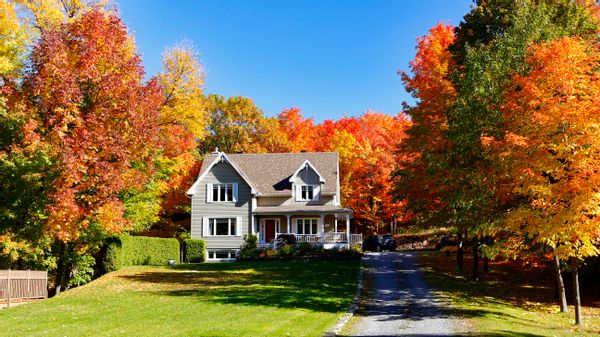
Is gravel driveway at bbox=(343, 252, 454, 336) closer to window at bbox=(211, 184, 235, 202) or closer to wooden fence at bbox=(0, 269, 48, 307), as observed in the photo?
wooden fence at bbox=(0, 269, 48, 307)

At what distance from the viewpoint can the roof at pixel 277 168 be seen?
45125 mm

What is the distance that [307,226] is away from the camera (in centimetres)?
4503

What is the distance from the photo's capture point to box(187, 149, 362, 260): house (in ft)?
143

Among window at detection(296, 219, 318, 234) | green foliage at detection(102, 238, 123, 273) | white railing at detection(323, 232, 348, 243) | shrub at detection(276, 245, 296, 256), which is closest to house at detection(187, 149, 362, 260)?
A: window at detection(296, 219, 318, 234)

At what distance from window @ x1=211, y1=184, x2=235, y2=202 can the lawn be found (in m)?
17.6

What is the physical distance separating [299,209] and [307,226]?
9.00 ft

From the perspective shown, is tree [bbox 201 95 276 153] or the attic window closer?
the attic window

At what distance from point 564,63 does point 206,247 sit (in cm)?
3227

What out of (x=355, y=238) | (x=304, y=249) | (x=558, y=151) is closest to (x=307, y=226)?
(x=355, y=238)

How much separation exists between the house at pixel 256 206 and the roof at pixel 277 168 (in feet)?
0.31

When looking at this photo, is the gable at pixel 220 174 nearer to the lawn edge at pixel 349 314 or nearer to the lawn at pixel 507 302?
the lawn at pixel 507 302

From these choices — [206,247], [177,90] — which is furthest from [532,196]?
[206,247]

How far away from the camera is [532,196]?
1770 centimetres

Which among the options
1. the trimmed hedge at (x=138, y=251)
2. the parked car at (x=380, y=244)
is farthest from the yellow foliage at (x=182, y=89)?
the parked car at (x=380, y=244)
